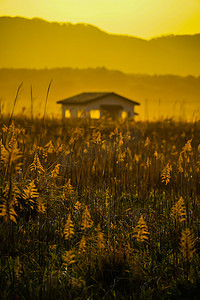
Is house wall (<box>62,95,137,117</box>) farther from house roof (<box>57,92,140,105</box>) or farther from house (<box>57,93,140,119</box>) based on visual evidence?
house roof (<box>57,92,140,105</box>)

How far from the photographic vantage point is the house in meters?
36.8

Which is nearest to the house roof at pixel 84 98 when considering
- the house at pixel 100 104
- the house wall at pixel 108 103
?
the house at pixel 100 104

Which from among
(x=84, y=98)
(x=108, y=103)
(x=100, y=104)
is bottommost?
(x=100, y=104)

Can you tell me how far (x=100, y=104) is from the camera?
1513 inches

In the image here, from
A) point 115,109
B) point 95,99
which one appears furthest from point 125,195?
point 115,109

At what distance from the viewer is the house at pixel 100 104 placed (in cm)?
3678

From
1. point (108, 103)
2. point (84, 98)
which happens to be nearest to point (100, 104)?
point (108, 103)

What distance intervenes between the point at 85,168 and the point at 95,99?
1286 inches

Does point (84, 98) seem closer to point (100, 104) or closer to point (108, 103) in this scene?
point (100, 104)

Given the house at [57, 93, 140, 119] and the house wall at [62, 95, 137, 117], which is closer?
the house at [57, 93, 140, 119]

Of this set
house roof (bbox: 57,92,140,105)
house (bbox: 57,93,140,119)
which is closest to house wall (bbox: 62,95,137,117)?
house (bbox: 57,93,140,119)

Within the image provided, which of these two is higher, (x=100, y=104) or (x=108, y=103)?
(x=108, y=103)

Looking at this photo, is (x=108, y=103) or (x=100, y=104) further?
(x=108, y=103)

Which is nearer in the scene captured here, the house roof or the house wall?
the house roof
